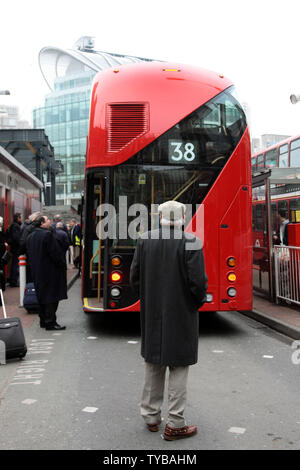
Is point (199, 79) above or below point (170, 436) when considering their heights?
above

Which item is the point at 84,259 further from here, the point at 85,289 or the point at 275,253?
the point at 275,253

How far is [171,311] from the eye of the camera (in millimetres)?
3652

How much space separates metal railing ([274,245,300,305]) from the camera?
859cm

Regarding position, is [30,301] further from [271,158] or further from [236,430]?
[271,158]

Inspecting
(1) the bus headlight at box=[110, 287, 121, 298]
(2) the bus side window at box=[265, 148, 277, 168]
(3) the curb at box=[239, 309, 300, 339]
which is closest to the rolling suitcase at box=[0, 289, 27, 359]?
(1) the bus headlight at box=[110, 287, 121, 298]

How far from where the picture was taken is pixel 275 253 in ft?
30.7

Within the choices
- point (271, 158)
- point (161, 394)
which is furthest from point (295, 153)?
point (161, 394)

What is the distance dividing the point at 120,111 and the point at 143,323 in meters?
3.94

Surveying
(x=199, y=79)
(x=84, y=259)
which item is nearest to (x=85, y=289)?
(x=84, y=259)

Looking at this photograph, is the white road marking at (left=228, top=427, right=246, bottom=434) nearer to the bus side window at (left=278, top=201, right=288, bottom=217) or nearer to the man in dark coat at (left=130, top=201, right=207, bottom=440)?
the man in dark coat at (left=130, top=201, right=207, bottom=440)

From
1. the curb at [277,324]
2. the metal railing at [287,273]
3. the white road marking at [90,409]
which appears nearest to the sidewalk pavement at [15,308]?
the curb at [277,324]

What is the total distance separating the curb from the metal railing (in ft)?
2.26

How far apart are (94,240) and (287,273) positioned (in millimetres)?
3687
